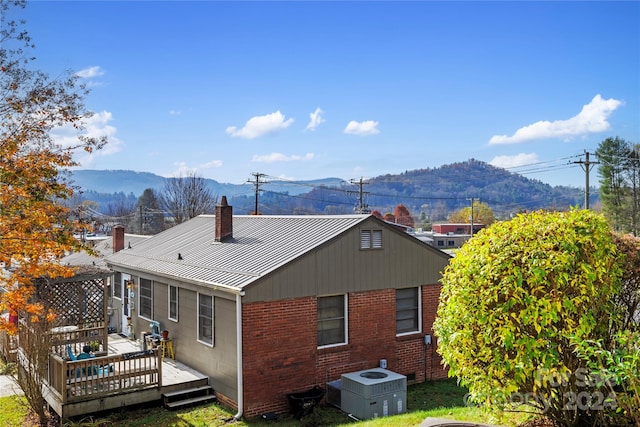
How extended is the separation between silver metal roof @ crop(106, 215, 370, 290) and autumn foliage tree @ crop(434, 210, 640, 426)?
21.2ft

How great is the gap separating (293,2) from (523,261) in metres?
18.2

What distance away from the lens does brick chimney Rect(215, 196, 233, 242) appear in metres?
17.4

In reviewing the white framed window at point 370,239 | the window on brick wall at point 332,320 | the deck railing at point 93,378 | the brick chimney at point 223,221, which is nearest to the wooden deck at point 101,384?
the deck railing at point 93,378

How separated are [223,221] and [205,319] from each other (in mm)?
4243

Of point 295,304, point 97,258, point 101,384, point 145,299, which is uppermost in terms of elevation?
point 97,258

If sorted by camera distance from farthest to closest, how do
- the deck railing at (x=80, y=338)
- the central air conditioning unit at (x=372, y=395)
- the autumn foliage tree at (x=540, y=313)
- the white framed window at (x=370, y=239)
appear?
the deck railing at (x=80, y=338) → the white framed window at (x=370, y=239) → the central air conditioning unit at (x=372, y=395) → the autumn foliage tree at (x=540, y=313)

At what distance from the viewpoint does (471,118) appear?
5809 cm

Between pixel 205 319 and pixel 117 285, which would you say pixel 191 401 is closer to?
pixel 205 319

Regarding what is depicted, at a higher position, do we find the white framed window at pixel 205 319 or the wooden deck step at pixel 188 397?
the white framed window at pixel 205 319

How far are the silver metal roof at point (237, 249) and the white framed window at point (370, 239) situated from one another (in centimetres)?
44

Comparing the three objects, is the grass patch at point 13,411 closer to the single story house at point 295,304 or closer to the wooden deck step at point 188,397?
the wooden deck step at point 188,397

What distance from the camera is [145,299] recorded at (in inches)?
720

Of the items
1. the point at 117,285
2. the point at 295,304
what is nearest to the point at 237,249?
the point at 295,304

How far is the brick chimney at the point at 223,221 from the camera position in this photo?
1736 cm
